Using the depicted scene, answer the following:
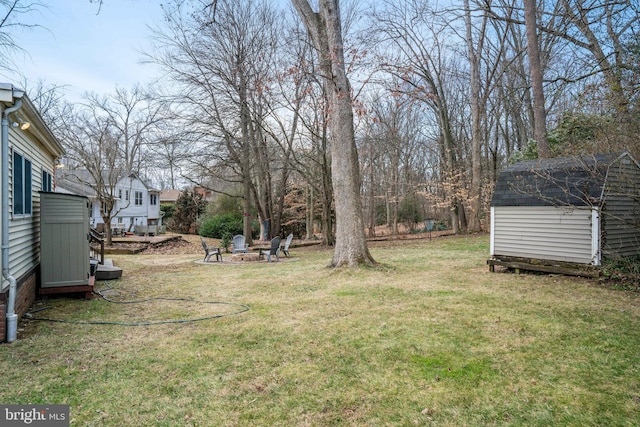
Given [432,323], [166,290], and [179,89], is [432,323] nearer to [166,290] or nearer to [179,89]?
[166,290]

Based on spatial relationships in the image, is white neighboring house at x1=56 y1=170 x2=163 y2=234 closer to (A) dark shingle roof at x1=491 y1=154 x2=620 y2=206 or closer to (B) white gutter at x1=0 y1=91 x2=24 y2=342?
(B) white gutter at x1=0 y1=91 x2=24 y2=342

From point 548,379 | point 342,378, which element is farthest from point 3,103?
point 548,379

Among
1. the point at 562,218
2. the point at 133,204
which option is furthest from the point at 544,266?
the point at 133,204

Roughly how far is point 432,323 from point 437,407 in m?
2.10

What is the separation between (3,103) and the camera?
4.54 meters

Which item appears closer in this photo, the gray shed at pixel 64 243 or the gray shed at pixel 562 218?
the gray shed at pixel 64 243

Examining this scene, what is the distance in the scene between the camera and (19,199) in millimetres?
5434

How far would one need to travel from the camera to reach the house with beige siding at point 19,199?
4461 millimetres

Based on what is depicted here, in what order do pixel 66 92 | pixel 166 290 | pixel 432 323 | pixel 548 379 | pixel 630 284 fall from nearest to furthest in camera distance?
pixel 548 379
pixel 432 323
pixel 630 284
pixel 166 290
pixel 66 92

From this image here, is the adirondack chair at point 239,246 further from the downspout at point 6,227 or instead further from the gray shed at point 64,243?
the downspout at point 6,227

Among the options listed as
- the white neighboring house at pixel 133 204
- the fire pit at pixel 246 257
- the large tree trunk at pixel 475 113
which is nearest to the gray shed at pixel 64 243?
the fire pit at pixel 246 257

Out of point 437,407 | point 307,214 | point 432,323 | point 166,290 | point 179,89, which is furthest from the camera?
point 307,214

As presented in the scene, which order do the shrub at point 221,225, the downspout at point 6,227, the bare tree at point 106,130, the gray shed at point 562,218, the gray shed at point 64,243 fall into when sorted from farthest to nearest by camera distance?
the shrub at point 221,225 → the bare tree at point 106,130 → the gray shed at point 562,218 → the gray shed at point 64,243 → the downspout at point 6,227

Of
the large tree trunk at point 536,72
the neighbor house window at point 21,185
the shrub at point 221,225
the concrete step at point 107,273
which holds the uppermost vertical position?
the large tree trunk at point 536,72
